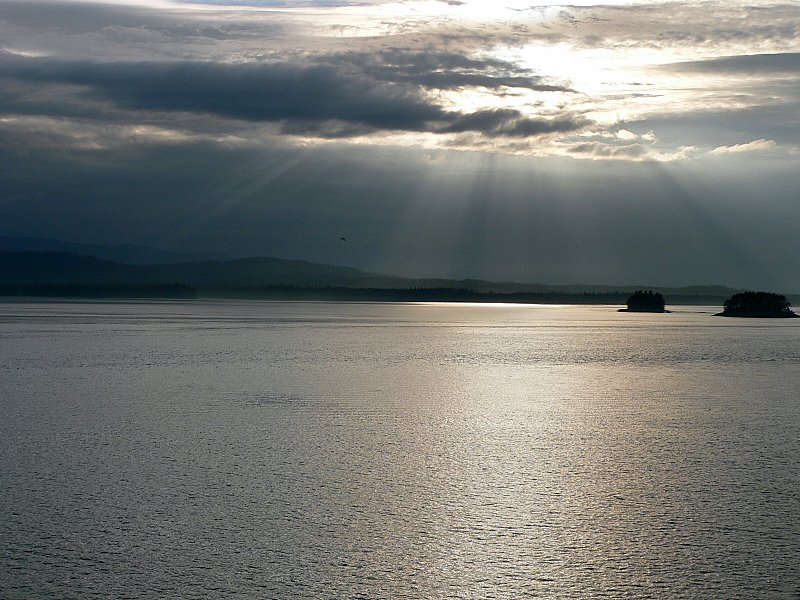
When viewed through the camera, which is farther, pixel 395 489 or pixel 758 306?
pixel 758 306

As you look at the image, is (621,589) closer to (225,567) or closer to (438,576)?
(438,576)

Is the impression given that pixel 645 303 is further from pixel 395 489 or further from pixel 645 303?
pixel 395 489

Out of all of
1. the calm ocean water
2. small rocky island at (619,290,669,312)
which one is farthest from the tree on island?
the calm ocean water

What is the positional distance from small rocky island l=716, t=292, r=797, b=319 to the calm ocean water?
103m

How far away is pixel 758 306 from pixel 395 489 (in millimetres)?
122961

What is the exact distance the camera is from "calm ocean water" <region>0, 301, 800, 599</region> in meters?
8.33

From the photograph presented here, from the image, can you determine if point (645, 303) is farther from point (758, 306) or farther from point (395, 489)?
point (395, 489)

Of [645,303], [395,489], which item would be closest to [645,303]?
[645,303]

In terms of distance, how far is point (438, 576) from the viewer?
830 cm

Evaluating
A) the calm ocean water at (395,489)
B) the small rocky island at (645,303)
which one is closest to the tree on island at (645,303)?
the small rocky island at (645,303)

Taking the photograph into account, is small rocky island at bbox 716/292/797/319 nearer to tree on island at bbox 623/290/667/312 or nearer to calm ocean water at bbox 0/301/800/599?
tree on island at bbox 623/290/667/312

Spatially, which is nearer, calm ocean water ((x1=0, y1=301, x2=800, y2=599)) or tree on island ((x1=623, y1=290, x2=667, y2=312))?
Result: calm ocean water ((x1=0, y1=301, x2=800, y2=599))

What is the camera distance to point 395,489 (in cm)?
1190

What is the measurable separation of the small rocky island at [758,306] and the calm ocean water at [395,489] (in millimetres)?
102604
